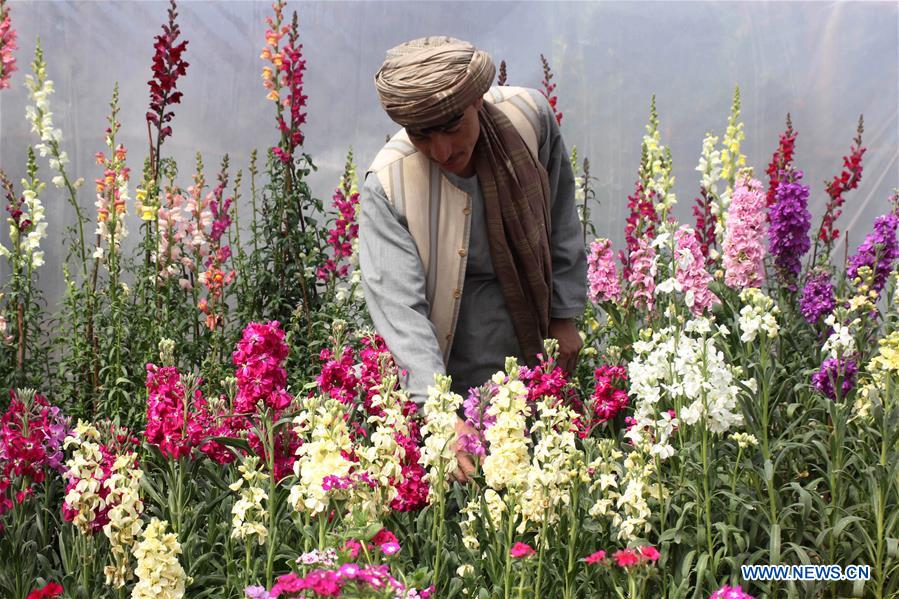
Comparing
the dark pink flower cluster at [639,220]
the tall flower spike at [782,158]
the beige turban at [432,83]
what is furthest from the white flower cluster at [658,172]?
the beige turban at [432,83]

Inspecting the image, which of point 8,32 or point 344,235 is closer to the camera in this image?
point 8,32

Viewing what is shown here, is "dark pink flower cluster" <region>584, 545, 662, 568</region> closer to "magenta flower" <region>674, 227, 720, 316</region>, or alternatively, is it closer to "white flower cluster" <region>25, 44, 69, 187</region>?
"magenta flower" <region>674, 227, 720, 316</region>

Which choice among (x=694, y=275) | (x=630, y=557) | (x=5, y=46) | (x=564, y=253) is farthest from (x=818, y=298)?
(x=5, y=46)

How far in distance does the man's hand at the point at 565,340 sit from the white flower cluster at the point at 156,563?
2.05 metres

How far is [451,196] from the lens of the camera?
135 inches

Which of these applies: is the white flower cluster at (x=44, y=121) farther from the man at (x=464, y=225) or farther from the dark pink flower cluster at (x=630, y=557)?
the dark pink flower cluster at (x=630, y=557)

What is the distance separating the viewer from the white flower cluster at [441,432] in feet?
7.01

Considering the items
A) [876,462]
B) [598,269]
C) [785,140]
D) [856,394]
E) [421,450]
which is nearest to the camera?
[421,450]

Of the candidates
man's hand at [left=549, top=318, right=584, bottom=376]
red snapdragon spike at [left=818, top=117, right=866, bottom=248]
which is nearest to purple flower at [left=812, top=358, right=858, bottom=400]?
man's hand at [left=549, top=318, right=584, bottom=376]

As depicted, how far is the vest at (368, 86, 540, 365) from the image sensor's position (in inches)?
132

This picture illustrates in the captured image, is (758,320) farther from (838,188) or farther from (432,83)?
(838,188)

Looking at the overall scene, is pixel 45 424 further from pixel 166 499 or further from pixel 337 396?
pixel 337 396

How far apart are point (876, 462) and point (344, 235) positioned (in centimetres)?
331

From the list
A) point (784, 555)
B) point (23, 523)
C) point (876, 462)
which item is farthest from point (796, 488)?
point (23, 523)
